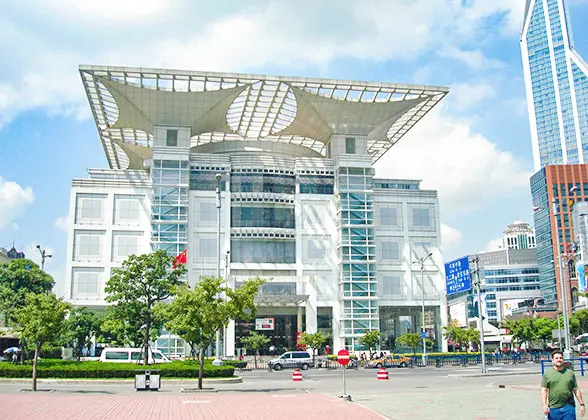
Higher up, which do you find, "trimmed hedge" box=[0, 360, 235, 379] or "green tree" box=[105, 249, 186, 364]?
"green tree" box=[105, 249, 186, 364]

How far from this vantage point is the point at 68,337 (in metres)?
59.1

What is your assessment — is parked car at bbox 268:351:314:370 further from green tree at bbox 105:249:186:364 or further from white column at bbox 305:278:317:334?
white column at bbox 305:278:317:334

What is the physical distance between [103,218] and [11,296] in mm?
20408

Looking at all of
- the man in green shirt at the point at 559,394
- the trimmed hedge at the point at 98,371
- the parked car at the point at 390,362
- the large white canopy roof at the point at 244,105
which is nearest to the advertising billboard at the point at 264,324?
the parked car at the point at 390,362

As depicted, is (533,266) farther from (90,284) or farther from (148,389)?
(148,389)

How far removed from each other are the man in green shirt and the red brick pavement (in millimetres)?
7059

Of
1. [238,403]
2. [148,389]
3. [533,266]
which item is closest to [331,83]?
[148,389]

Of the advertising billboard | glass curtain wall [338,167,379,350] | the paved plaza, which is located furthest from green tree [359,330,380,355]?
the paved plaza

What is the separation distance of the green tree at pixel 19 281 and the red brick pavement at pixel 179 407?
3052 centimetres

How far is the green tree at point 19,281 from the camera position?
53.2 metres

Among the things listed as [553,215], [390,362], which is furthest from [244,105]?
[553,215]

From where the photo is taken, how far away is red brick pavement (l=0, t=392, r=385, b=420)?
17656mm

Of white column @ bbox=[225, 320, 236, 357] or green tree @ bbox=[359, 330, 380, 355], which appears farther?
white column @ bbox=[225, 320, 236, 357]

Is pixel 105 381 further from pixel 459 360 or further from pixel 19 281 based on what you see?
pixel 459 360
